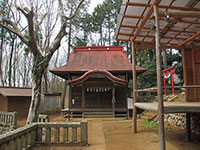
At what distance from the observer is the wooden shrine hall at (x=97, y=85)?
11508 mm

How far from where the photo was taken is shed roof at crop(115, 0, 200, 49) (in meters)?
4.42

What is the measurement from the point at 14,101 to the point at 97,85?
7.53 m

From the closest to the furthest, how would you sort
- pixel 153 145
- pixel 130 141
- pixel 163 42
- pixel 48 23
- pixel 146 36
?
pixel 153 145
pixel 130 141
pixel 146 36
pixel 163 42
pixel 48 23

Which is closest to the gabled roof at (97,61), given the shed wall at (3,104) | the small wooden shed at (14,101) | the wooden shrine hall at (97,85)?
the wooden shrine hall at (97,85)

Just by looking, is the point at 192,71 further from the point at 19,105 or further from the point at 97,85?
the point at 19,105

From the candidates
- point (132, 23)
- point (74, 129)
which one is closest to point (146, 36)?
point (132, 23)

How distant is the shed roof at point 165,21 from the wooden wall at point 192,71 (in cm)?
42

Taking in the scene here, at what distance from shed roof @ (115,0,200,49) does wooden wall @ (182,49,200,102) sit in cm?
42

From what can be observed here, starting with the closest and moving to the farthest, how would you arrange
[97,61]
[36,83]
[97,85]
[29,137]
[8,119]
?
1. [29,137]
2. [36,83]
3. [8,119]
4. [97,85]
5. [97,61]

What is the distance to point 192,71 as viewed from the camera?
681 cm

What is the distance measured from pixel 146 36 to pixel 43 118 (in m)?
5.78

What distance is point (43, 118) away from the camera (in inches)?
260

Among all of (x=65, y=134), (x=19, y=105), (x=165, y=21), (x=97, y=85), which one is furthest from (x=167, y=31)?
(x=19, y=105)

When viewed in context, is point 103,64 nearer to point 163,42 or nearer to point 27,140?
point 163,42
